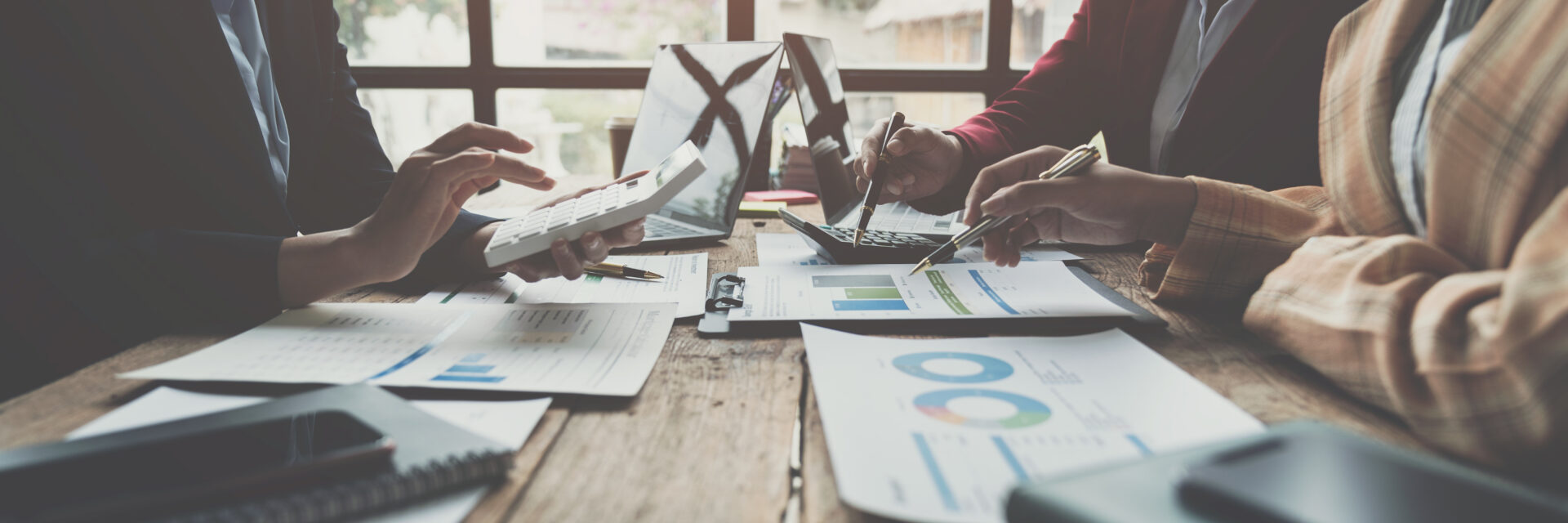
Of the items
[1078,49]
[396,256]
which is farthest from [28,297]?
[1078,49]

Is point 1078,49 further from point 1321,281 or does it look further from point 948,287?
point 1321,281

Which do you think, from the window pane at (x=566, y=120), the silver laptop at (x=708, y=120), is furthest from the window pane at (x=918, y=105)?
the silver laptop at (x=708, y=120)

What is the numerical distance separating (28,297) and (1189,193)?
107 centimetres

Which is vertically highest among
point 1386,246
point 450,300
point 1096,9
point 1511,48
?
point 1096,9

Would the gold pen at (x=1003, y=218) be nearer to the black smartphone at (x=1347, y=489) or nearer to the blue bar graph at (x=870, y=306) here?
the blue bar graph at (x=870, y=306)

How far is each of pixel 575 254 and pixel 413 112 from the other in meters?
1.97

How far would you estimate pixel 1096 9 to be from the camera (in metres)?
1.31

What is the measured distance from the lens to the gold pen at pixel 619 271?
0.87 metres

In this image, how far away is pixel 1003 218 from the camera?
0.76 m

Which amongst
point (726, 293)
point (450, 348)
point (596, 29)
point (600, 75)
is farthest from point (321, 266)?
point (596, 29)

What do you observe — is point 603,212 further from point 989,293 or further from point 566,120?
point 566,120

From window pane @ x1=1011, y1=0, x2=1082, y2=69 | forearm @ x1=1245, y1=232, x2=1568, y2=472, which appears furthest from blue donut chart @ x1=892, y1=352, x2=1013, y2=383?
window pane @ x1=1011, y1=0, x2=1082, y2=69

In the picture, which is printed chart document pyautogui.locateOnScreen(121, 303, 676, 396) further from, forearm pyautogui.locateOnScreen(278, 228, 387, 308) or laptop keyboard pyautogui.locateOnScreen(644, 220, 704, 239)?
laptop keyboard pyautogui.locateOnScreen(644, 220, 704, 239)

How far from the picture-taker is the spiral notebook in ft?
1.04
